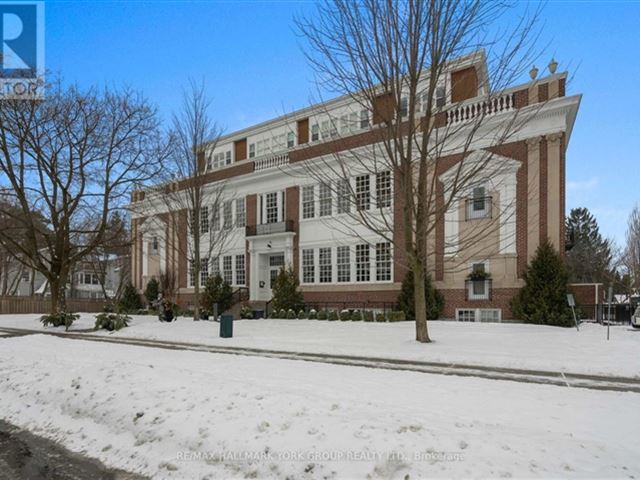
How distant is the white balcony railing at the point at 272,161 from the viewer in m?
27.4

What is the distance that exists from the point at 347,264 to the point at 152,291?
16.5 meters

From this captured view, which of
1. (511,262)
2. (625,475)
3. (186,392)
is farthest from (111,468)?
(511,262)

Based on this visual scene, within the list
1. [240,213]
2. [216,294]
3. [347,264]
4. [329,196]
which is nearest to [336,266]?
[347,264]

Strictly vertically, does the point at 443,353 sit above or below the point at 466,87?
below

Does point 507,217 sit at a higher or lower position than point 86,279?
higher

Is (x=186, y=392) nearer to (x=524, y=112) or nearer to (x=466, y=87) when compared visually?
(x=524, y=112)

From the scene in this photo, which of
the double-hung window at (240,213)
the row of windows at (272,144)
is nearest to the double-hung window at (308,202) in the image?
the row of windows at (272,144)

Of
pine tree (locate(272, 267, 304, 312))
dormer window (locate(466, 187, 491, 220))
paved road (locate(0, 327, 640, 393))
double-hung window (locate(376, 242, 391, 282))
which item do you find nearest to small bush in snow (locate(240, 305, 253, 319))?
pine tree (locate(272, 267, 304, 312))

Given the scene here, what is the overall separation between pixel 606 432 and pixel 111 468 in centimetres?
556

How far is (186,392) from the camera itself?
6.69 meters

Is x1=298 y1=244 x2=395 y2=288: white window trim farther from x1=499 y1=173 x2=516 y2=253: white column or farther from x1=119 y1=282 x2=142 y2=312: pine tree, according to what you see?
x1=119 y1=282 x2=142 y2=312: pine tree

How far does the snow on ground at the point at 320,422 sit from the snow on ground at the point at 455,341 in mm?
2566

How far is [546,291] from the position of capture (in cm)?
1767

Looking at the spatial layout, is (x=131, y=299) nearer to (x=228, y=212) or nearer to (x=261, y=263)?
(x=228, y=212)
